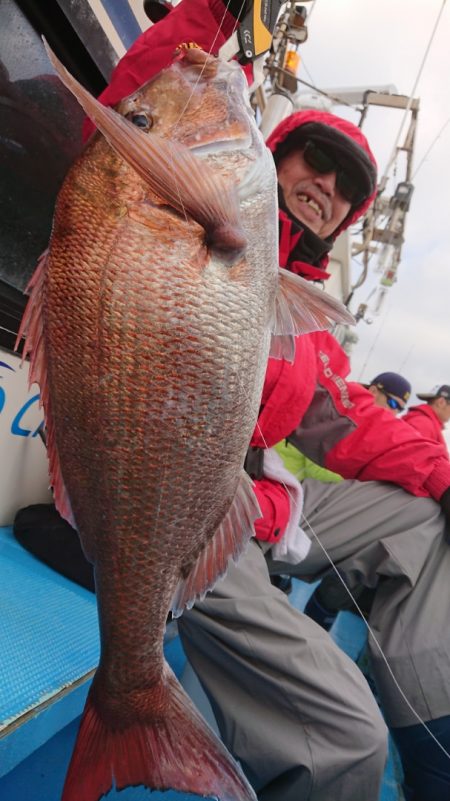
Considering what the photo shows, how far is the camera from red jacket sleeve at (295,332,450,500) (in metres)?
Result: 2.39

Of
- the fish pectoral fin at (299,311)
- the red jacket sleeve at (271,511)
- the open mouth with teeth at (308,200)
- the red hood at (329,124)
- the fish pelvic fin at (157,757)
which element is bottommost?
the fish pelvic fin at (157,757)

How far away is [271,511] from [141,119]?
4.57 feet

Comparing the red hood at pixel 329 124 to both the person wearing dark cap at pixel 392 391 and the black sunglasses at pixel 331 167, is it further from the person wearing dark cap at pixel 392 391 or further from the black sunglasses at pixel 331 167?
the person wearing dark cap at pixel 392 391

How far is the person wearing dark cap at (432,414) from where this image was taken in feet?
16.5

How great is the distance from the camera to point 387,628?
2.05 metres

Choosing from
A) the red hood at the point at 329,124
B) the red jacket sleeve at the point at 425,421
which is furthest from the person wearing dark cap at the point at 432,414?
the red hood at the point at 329,124

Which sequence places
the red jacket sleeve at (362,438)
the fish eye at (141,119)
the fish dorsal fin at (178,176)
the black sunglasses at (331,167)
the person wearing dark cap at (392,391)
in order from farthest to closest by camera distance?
the person wearing dark cap at (392,391)
the red jacket sleeve at (362,438)
the black sunglasses at (331,167)
the fish eye at (141,119)
the fish dorsal fin at (178,176)

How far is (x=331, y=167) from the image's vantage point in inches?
86.7

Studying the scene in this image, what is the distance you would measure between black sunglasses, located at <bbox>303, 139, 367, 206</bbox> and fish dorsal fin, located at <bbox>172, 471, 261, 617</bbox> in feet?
5.63

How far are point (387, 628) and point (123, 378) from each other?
1773 millimetres

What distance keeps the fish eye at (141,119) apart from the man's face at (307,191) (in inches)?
50.7

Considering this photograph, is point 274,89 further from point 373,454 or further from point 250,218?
point 250,218

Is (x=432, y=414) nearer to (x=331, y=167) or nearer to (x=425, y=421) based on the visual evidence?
(x=425, y=421)

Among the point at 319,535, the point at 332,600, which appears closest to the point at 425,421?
the point at 332,600
